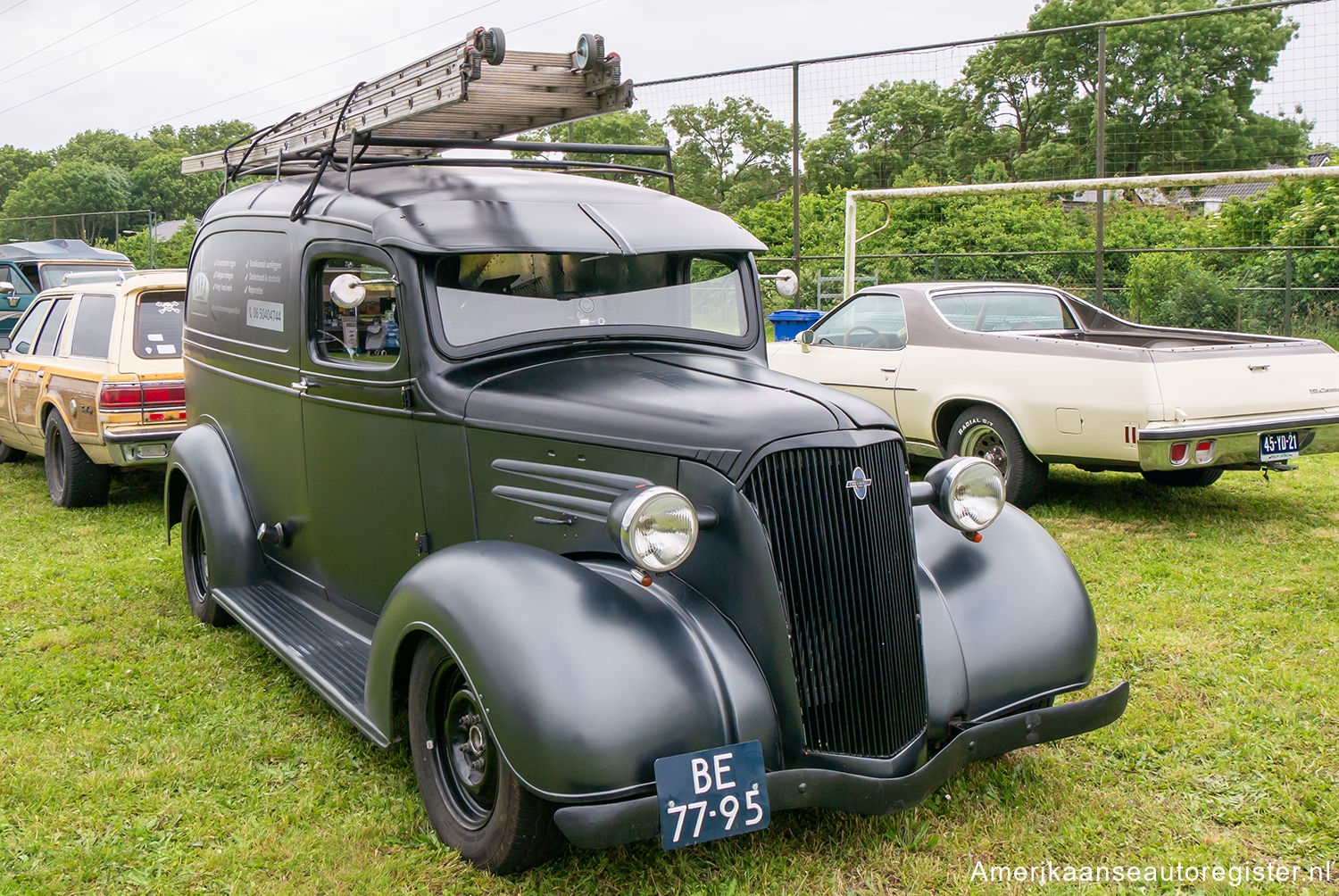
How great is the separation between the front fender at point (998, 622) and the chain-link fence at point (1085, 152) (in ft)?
30.8

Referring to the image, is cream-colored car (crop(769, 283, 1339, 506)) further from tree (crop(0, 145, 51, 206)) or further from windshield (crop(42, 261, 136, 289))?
tree (crop(0, 145, 51, 206))

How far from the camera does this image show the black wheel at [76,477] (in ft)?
25.3

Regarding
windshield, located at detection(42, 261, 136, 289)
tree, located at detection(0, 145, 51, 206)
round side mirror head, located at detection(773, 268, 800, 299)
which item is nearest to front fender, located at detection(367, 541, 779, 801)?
round side mirror head, located at detection(773, 268, 800, 299)

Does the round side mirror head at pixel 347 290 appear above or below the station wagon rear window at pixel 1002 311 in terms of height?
above

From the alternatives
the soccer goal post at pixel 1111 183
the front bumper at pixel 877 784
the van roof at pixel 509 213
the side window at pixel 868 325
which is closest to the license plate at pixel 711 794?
the front bumper at pixel 877 784

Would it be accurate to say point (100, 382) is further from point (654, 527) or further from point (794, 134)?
point (794, 134)

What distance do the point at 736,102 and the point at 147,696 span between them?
13288 millimetres

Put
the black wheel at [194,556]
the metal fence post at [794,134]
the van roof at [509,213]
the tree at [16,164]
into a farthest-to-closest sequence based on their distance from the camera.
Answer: the tree at [16,164] < the metal fence post at [794,134] < the black wheel at [194,556] < the van roof at [509,213]

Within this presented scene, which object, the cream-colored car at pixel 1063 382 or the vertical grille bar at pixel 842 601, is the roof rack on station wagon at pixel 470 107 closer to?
the vertical grille bar at pixel 842 601

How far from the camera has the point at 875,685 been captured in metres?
2.96

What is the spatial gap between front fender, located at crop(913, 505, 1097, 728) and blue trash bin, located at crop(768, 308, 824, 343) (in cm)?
920

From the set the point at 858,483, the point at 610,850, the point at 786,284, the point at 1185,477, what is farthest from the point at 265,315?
the point at 1185,477

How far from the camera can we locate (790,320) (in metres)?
12.9

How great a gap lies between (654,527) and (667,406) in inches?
20.4
